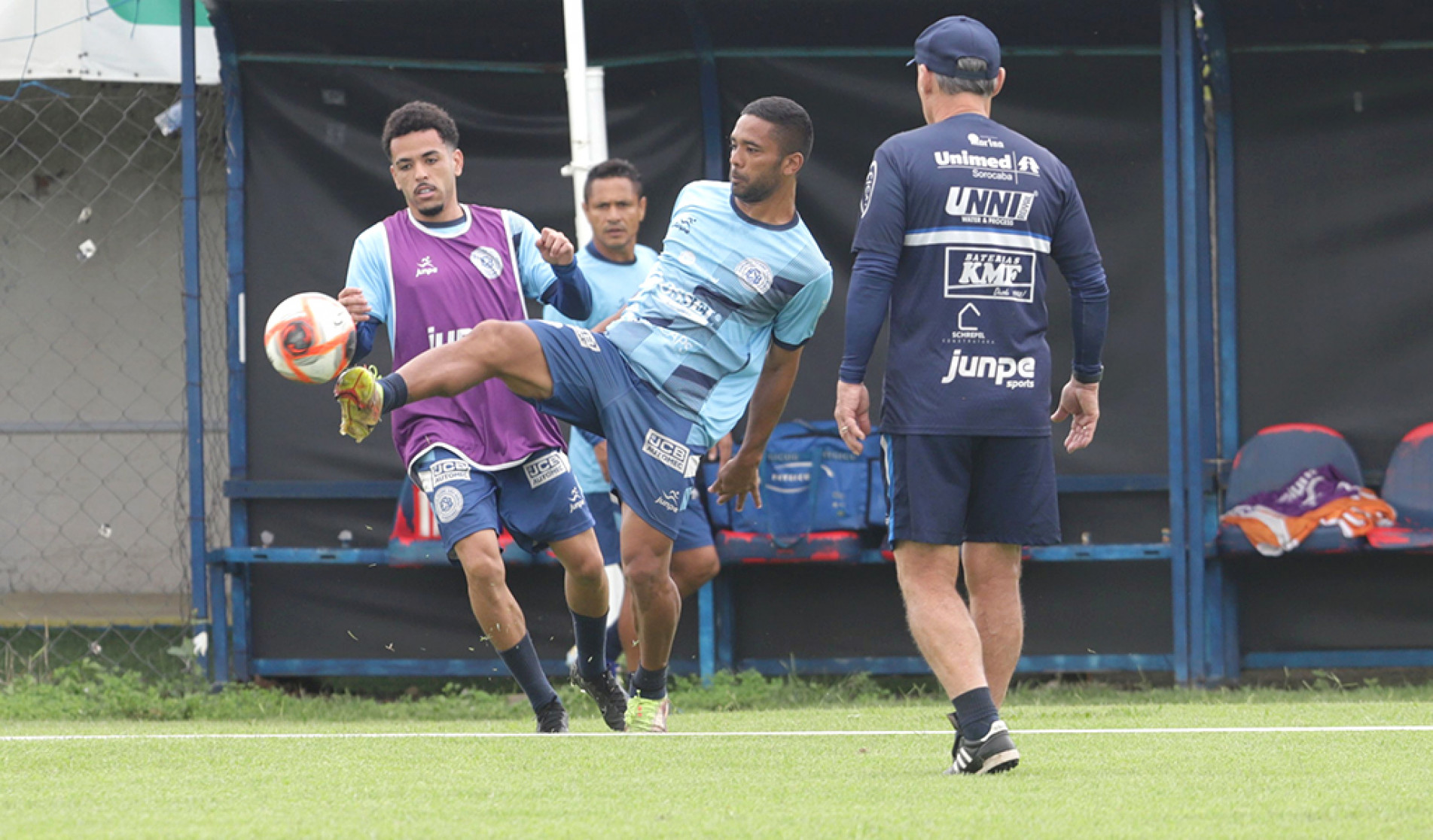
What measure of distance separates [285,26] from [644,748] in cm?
449

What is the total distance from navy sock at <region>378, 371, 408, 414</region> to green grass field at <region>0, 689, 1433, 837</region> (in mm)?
888

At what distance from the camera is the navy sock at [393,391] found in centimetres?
430

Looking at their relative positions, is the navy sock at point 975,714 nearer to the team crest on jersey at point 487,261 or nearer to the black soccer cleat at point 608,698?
the black soccer cleat at point 608,698

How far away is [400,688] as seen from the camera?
8148 mm

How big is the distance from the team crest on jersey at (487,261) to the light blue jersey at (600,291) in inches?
47.5

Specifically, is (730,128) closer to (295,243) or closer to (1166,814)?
(295,243)

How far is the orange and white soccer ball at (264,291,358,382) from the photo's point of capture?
4.50 m

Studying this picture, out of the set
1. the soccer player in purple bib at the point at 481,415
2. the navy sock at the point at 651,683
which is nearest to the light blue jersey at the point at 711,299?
the soccer player in purple bib at the point at 481,415

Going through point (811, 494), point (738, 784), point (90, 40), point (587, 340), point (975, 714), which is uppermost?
point (90, 40)

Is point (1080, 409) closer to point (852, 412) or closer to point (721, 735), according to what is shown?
point (852, 412)

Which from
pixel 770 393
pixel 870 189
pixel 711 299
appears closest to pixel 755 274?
pixel 711 299

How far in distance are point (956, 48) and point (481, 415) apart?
6.57 ft

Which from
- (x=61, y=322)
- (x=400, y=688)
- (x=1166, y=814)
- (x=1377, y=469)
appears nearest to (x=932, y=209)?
(x=1166, y=814)

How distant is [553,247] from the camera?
5.30 m
